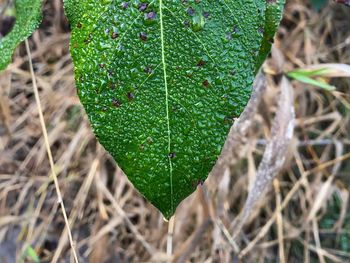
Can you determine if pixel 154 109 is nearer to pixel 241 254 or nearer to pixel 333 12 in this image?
pixel 241 254

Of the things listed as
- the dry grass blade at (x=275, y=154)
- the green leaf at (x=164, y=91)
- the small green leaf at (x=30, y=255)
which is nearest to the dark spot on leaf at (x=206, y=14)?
the green leaf at (x=164, y=91)

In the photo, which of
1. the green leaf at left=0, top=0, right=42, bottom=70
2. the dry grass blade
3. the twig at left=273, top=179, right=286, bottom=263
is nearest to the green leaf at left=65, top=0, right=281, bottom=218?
the green leaf at left=0, top=0, right=42, bottom=70

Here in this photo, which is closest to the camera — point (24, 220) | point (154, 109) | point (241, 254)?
point (154, 109)

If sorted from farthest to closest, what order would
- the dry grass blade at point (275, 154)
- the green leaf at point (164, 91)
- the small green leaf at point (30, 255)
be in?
the small green leaf at point (30, 255) → the dry grass blade at point (275, 154) → the green leaf at point (164, 91)

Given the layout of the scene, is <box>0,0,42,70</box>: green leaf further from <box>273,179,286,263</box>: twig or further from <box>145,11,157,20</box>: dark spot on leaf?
<box>273,179,286,263</box>: twig

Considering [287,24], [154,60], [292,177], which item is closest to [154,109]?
[154,60]

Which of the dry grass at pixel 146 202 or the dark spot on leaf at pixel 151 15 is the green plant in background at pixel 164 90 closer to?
the dark spot on leaf at pixel 151 15

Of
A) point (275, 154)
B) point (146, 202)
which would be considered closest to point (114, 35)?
point (275, 154)
